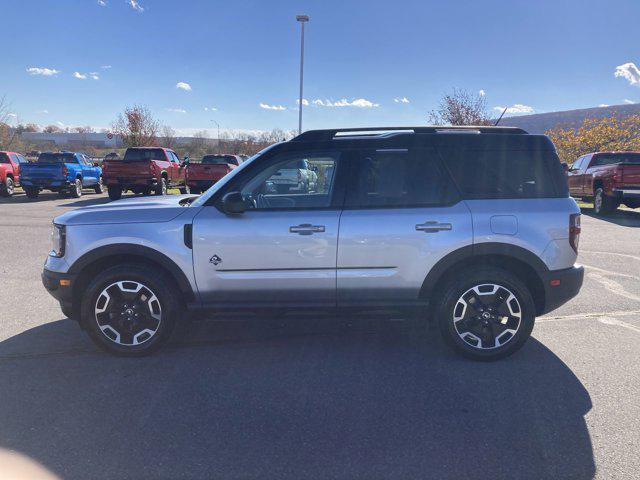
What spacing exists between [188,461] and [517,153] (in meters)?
3.50

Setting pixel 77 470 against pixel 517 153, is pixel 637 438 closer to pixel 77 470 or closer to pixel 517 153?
pixel 517 153

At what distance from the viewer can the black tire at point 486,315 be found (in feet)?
13.5

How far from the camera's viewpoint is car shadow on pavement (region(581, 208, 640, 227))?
523 inches

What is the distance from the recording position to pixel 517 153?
13.9 ft

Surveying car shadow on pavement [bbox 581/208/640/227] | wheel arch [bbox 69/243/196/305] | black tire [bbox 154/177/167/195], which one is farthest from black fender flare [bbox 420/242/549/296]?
black tire [bbox 154/177/167/195]

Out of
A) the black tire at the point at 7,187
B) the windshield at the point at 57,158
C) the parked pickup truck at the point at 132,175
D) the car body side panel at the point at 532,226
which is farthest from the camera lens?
the windshield at the point at 57,158

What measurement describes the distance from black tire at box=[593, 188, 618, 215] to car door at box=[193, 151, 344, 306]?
13560mm

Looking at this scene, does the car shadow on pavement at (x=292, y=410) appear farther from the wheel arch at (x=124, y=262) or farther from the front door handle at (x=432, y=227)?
the front door handle at (x=432, y=227)

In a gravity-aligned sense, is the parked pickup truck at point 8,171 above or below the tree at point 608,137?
below

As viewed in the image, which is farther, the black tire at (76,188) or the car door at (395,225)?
the black tire at (76,188)

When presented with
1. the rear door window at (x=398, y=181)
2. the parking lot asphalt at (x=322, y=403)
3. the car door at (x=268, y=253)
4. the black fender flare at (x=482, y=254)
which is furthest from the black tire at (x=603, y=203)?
the car door at (x=268, y=253)

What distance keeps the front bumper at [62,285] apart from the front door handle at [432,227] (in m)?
2.95

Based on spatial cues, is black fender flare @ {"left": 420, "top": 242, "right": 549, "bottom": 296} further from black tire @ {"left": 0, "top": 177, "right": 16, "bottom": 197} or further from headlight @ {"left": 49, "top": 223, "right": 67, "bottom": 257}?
black tire @ {"left": 0, "top": 177, "right": 16, "bottom": 197}

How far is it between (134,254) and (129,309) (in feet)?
1.58
